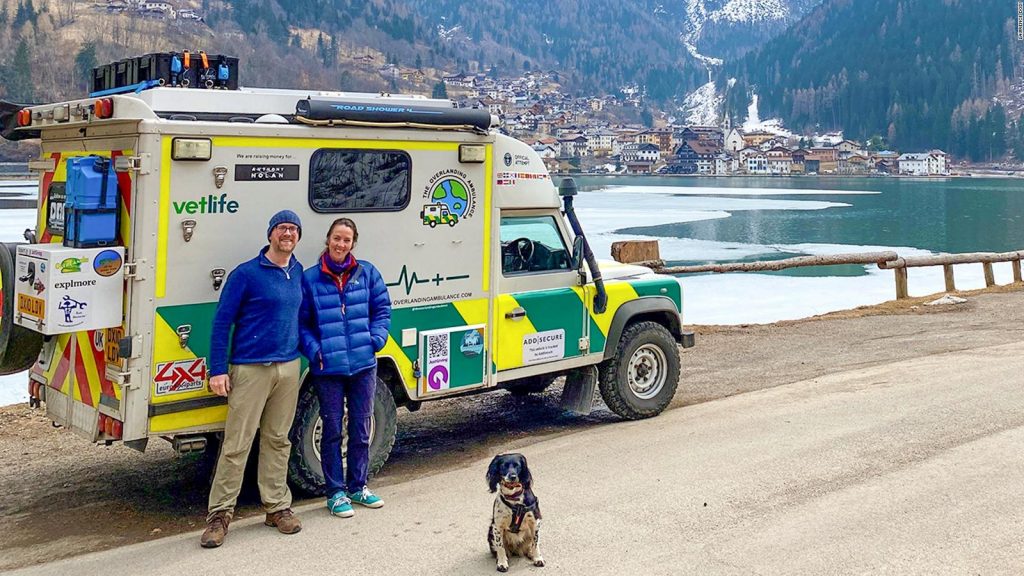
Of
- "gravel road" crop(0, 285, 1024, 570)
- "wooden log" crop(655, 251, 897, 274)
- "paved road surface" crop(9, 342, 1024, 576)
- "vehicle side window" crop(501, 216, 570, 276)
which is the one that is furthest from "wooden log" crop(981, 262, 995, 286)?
"vehicle side window" crop(501, 216, 570, 276)

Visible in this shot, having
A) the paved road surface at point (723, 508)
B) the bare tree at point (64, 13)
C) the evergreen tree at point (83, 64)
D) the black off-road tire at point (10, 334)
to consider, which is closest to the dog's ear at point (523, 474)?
the paved road surface at point (723, 508)

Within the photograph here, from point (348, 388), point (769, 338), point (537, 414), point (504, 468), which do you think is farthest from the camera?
point (769, 338)

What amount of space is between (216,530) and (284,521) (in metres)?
0.39

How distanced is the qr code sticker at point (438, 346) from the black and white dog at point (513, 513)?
6.44 feet

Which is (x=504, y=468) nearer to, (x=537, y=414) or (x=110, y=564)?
(x=110, y=564)

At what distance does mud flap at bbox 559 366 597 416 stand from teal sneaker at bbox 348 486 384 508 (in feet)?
8.61

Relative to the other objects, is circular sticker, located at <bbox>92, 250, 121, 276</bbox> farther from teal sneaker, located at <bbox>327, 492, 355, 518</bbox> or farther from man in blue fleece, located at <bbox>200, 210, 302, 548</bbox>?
teal sneaker, located at <bbox>327, 492, 355, 518</bbox>

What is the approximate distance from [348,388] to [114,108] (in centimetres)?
209

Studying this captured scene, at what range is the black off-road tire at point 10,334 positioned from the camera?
19.6 ft

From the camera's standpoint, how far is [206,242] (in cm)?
584

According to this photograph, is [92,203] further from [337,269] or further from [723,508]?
[723,508]

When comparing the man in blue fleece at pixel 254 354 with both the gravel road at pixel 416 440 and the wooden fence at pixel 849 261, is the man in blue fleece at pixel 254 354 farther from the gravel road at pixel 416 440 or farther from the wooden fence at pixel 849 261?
the wooden fence at pixel 849 261

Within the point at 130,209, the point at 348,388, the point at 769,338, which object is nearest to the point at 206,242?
the point at 130,209

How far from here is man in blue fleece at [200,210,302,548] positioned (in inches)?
219
